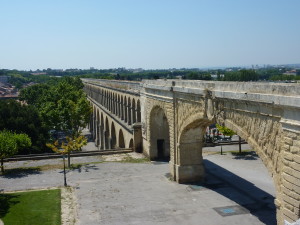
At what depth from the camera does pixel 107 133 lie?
5000 centimetres

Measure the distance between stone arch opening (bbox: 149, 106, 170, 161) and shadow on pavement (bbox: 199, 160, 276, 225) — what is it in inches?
171

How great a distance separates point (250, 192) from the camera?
63.0 feet

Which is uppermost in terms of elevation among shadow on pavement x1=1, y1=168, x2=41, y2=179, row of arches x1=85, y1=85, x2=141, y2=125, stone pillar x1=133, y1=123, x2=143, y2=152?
row of arches x1=85, y1=85, x2=141, y2=125

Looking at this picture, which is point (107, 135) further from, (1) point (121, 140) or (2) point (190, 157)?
(2) point (190, 157)

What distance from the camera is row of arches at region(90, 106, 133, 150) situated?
130 feet

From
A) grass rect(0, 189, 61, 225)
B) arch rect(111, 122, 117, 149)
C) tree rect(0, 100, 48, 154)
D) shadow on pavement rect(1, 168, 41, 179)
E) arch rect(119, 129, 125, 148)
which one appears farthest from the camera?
arch rect(111, 122, 117, 149)

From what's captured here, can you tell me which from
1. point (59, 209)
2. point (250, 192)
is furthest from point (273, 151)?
point (59, 209)

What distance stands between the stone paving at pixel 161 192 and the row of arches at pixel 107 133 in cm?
981

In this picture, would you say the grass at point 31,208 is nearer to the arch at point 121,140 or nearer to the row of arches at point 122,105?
the row of arches at point 122,105

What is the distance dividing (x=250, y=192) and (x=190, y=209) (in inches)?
163

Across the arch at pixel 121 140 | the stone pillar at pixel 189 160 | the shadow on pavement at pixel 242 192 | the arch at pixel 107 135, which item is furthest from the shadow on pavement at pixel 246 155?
the arch at pixel 107 135

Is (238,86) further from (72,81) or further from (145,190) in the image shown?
(72,81)

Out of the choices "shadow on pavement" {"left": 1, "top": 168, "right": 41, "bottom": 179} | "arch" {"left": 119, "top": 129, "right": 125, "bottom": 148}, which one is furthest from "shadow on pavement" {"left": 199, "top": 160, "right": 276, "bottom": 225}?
"arch" {"left": 119, "top": 129, "right": 125, "bottom": 148}

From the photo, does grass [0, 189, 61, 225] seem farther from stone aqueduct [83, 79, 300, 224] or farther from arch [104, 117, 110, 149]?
arch [104, 117, 110, 149]
